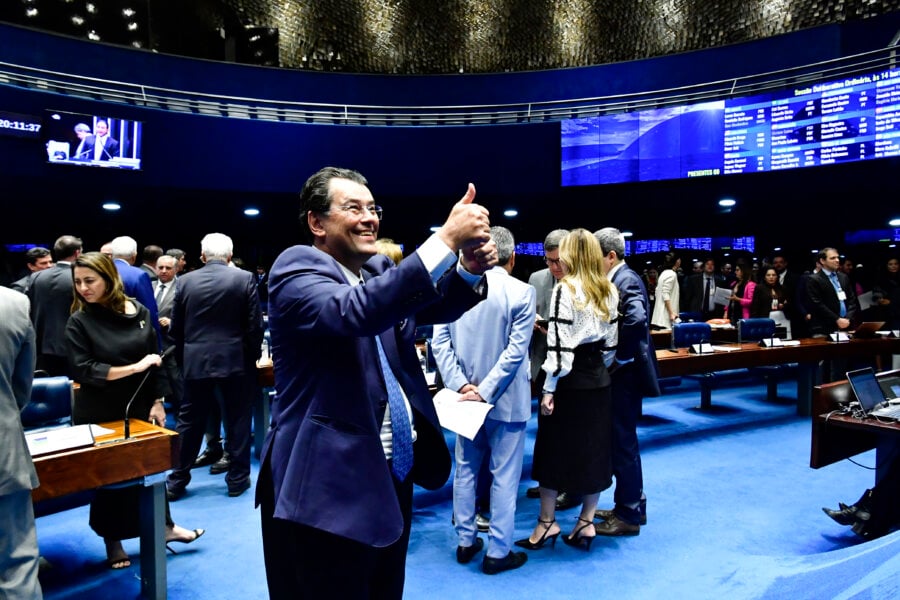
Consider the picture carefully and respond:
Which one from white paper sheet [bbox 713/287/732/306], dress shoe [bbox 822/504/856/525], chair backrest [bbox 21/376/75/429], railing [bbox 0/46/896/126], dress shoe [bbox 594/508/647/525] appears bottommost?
dress shoe [bbox 594/508/647/525]

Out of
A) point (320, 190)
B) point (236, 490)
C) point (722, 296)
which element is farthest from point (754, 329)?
point (320, 190)

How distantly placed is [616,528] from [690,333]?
248 centimetres

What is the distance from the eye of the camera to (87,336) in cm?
268

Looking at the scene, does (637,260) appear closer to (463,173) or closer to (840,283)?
(463,173)

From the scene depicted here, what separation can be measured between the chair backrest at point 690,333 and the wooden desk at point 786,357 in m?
0.10

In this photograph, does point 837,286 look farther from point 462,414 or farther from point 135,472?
point 135,472

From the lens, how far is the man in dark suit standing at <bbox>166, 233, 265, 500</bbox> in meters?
3.62

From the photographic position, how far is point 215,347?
143 inches

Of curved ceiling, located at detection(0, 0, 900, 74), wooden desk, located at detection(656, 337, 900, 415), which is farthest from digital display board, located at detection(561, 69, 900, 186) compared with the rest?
curved ceiling, located at detection(0, 0, 900, 74)

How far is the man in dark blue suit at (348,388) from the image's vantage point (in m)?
1.08

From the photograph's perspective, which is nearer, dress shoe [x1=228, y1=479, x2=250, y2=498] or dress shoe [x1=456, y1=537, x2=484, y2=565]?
dress shoe [x1=456, y1=537, x2=484, y2=565]

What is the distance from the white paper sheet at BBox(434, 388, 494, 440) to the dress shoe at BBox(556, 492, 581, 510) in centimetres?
128

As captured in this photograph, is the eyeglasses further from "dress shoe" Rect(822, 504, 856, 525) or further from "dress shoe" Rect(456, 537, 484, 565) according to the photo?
"dress shoe" Rect(822, 504, 856, 525)

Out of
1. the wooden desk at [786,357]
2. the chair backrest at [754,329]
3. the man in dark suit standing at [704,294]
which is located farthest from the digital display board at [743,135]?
the chair backrest at [754,329]
